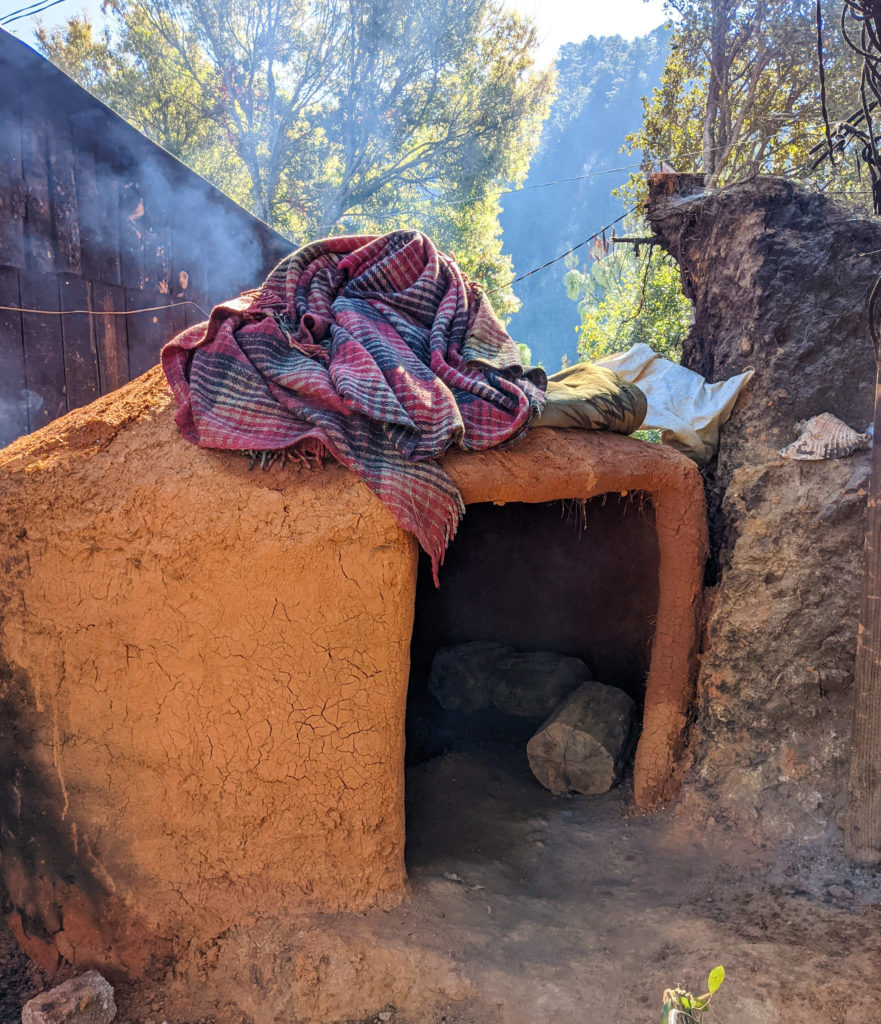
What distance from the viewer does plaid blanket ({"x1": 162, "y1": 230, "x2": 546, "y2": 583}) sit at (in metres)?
2.84

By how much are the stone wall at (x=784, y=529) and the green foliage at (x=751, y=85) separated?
19.5ft

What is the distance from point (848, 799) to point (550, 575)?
228 cm

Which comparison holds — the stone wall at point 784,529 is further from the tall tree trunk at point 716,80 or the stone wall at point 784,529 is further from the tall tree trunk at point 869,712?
the tall tree trunk at point 716,80

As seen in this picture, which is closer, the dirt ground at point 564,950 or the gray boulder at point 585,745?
the dirt ground at point 564,950

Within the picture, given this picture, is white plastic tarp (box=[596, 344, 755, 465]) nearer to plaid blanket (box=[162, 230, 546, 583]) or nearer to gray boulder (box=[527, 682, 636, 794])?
plaid blanket (box=[162, 230, 546, 583])

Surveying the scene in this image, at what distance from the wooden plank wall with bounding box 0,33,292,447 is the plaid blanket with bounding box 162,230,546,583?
85.6 inches

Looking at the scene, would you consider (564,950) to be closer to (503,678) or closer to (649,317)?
(503,678)

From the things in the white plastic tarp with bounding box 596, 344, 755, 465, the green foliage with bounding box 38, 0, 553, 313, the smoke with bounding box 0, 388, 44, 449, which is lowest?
the white plastic tarp with bounding box 596, 344, 755, 465

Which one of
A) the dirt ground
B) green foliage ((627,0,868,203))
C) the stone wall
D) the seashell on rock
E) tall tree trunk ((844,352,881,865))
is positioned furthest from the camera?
green foliage ((627,0,868,203))

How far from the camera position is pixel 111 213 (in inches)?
203

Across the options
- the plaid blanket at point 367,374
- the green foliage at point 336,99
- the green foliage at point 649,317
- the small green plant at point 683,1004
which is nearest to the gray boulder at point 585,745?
the plaid blanket at point 367,374

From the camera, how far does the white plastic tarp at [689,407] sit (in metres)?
3.95

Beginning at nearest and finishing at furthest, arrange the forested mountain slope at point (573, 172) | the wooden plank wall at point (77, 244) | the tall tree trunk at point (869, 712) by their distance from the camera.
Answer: the tall tree trunk at point (869, 712) → the wooden plank wall at point (77, 244) → the forested mountain slope at point (573, 172)

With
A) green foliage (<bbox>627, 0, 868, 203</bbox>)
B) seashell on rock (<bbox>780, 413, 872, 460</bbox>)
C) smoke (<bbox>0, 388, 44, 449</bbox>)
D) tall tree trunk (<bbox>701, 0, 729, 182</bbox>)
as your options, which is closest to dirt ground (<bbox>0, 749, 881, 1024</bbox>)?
seashell on rock (<bbox>780, 413, 872, 460</bbox>)
